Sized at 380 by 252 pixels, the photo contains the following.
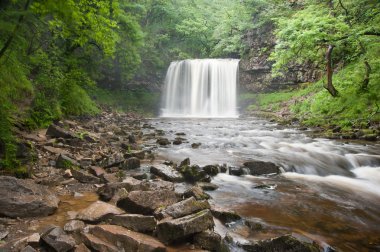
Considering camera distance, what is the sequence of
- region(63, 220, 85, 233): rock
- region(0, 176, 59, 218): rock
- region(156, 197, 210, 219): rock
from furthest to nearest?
region(156, 197, 210, 219): rock < region(0, 176, 59, 218): rock < region(63, 220, 85, 233): rock

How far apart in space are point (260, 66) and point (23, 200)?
96.3 feet

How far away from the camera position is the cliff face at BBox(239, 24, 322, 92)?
29.2 m

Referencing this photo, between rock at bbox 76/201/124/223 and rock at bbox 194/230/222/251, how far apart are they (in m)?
1.24

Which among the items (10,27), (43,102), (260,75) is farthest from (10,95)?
(260,75)

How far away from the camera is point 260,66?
30.8 metres

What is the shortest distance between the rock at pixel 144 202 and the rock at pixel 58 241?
1243 millimetres

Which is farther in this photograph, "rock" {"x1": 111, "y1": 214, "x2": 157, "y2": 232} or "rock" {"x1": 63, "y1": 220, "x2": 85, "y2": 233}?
"rock" {"x1": 111, "y1": 214, "x2": 157, "y2": 232}

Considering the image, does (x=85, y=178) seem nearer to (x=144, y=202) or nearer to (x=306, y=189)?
(x=144, y=202)

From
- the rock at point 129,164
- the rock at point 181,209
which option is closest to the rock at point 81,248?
the rock at point 181,209

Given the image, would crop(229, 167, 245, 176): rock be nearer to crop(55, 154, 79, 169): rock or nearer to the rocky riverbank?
the rocky riverbank

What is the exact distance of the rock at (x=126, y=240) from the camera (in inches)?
135

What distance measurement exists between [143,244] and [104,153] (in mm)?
5641

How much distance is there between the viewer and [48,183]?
18.5ft

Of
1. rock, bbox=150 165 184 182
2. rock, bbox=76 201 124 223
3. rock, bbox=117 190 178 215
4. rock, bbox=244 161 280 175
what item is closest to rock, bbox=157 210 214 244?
rock, bbox=117 190 178 215
